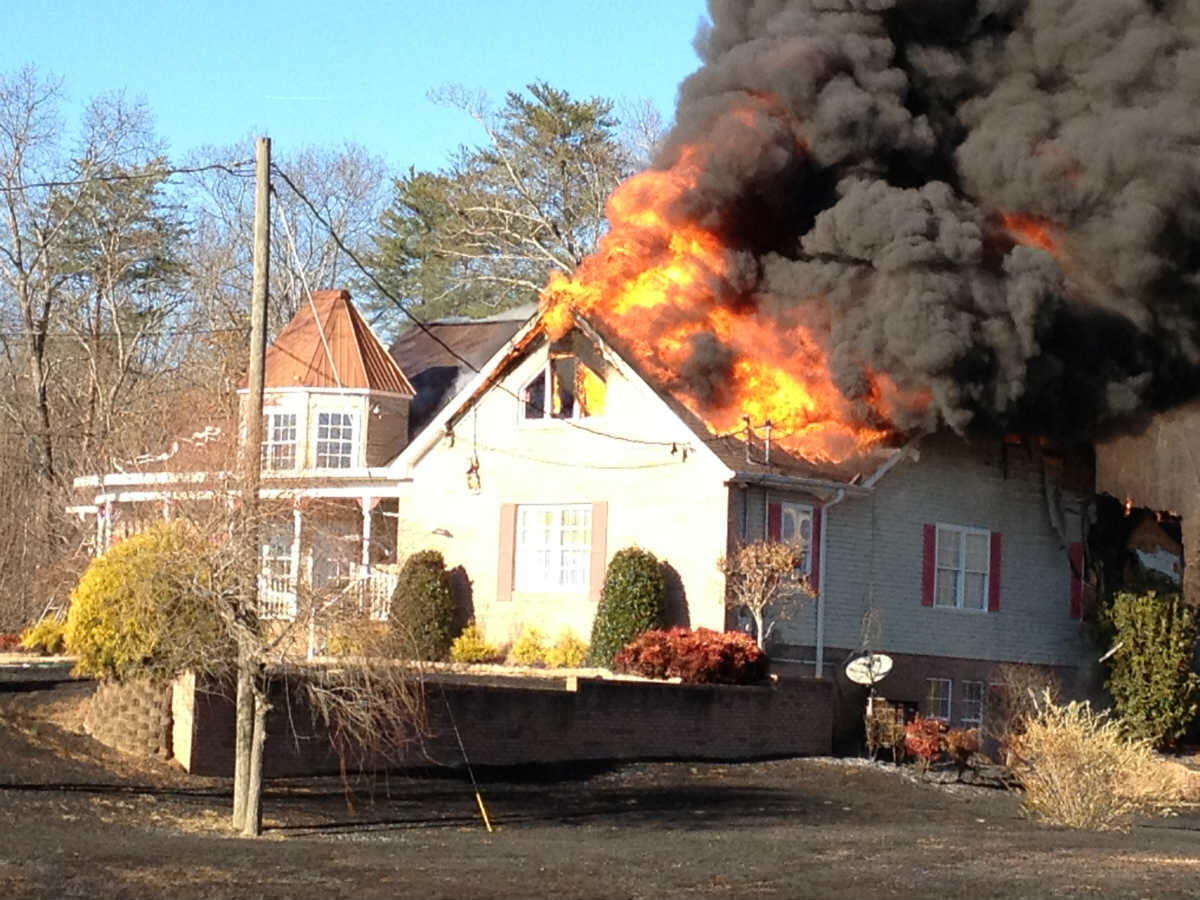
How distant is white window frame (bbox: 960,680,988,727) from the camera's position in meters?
31.0

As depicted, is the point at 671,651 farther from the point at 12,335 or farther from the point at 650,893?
the point at 12,335

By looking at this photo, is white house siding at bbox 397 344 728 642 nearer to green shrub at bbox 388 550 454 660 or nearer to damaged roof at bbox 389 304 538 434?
green shrub at bbox 388 550 454 660

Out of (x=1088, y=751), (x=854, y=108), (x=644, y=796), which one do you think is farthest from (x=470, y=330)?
(x=1088, y=751)

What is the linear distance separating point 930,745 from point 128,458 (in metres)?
16.9

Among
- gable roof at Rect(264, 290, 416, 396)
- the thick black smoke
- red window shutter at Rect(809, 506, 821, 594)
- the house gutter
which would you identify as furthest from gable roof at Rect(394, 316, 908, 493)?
gable roof at Rect(264, 290, 416, 396)

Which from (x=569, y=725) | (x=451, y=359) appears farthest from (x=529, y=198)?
(x=569, y=725)

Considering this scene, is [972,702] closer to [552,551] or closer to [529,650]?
[552,551]

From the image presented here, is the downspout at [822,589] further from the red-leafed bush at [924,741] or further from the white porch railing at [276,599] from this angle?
the white porch railing at [276,599]

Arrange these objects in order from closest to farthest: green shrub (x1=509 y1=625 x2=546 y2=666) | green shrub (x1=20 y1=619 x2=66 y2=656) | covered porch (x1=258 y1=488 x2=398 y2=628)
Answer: covered porch (x1=258 y1=488 x2=398 y2=628) < green shrub (x1=509 y1=625 x2=546 y2=666) < green shrub (x1=20 y1=619 x2=66 y2=656)

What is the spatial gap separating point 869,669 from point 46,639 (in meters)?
12.9

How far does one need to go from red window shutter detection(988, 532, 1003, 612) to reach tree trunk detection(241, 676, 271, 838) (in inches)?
681

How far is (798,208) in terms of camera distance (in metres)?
31.6

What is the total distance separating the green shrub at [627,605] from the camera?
87.7ft

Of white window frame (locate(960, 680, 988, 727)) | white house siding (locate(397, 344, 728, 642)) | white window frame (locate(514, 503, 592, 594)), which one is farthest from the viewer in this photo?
white window frame (locate(960, 680, 988, 727))
